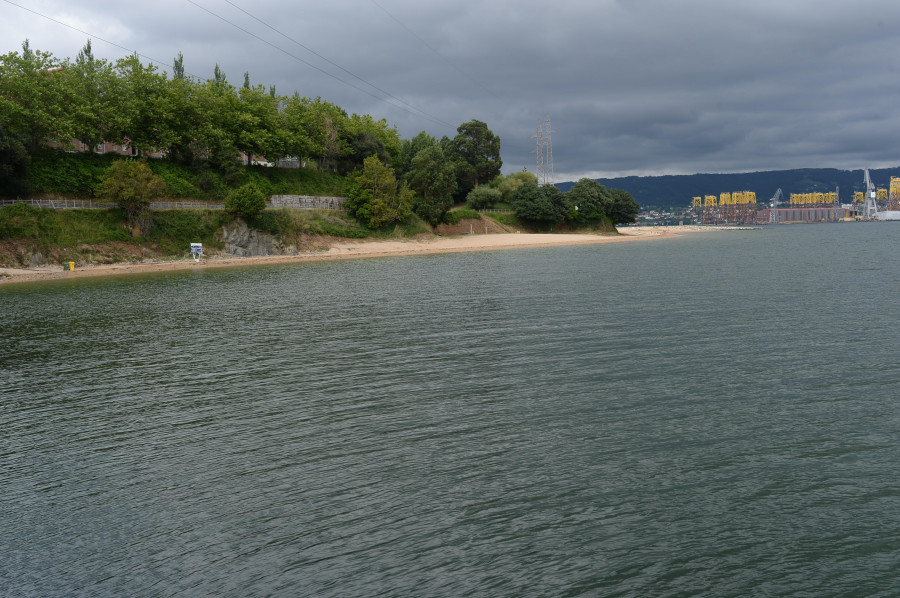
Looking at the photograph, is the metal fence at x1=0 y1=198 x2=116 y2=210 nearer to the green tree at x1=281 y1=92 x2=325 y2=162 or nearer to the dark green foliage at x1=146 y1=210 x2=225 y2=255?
the dark green foliage at x1=146 y1=210 x2=225 y2=255

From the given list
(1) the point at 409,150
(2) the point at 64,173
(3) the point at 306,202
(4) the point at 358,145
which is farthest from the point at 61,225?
(1) the point at 409,150

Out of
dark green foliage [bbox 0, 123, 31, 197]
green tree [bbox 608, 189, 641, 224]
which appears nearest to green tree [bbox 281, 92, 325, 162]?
dark green foliage [bbox 0, 123, 31, 197]

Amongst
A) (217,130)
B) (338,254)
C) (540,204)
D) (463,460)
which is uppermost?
(217,130)

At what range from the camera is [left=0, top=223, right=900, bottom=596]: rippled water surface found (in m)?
8.86

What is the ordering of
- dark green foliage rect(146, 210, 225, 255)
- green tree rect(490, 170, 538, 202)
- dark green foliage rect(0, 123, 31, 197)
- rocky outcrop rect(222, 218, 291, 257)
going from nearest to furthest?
dark green foliage rect(0, 123, 31, 197) < dark green foliage rect(146, 210, 225, 255) < rocky outcrop rect(222, 218, 291, 257) < green tree rect(490, 170, 538, 202)

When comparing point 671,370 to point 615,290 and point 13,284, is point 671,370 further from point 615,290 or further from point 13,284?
point 13,284

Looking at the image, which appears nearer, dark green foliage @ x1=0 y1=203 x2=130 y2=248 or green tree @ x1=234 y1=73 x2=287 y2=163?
dark green foliage @ x1=0 y1=203 x2=130 y2=248

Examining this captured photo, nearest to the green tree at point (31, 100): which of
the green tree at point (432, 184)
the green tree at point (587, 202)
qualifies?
the green tree at point (432, 184)

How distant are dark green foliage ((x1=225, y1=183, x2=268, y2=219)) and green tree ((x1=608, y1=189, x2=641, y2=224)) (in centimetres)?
10651

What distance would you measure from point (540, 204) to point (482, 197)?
1380 cm

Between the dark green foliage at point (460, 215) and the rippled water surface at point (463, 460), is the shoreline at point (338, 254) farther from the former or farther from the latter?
the rippled water surface at point (463, 460)

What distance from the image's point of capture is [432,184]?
120 metres

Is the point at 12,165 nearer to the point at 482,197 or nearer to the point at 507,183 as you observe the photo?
the point at 482,197

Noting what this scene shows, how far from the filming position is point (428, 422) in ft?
49.3
